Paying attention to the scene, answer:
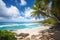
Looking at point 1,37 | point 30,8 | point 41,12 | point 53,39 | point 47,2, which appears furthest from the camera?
point 30,8

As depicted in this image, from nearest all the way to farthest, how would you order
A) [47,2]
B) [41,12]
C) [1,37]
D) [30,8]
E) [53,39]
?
[1,37]
[53,39]
[47,2]
[41,12]
[30,8]

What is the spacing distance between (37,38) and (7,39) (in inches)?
135

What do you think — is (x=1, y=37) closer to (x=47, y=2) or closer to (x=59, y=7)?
(x=59, y=7)

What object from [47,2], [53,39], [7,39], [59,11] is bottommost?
[53,39]

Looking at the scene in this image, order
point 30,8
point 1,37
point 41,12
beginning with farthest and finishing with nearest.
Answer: point 30,8 → point 41,12 → point 1,37

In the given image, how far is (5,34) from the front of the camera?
17.7 ft

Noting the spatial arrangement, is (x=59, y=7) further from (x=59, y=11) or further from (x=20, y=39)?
(x=20, y=39)

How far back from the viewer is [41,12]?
15195 mm

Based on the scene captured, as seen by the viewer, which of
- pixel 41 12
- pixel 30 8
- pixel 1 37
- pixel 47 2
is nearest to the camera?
pixel 1 37

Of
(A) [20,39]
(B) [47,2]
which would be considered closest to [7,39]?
(A) [20,39]

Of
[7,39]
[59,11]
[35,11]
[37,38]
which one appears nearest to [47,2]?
[59,11]

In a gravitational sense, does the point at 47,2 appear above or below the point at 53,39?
above

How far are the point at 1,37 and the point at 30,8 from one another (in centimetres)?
1158

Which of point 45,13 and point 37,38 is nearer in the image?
point 37,38
